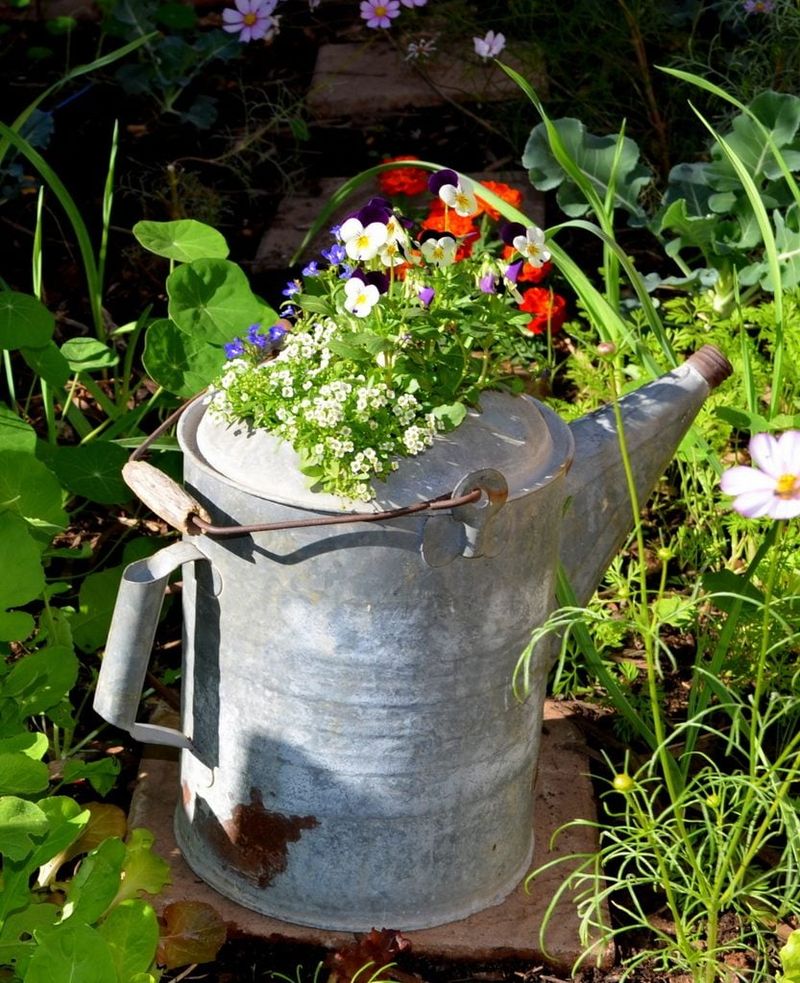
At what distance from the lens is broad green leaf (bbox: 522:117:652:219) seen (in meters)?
2.54

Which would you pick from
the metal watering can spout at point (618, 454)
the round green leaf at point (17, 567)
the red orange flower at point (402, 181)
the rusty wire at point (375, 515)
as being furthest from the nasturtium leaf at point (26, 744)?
the red orange flower at point (402, 181)

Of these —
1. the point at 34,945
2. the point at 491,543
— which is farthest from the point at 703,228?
the point at 34,945

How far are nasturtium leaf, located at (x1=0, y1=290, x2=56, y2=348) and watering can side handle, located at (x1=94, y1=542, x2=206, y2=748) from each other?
0.56 metres

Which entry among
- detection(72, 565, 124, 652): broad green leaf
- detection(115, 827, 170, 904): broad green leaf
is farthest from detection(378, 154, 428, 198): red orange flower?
detection(115, 827, 170, 904): broad green leaf

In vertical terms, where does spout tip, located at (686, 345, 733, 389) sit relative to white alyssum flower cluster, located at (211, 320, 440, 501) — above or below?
below

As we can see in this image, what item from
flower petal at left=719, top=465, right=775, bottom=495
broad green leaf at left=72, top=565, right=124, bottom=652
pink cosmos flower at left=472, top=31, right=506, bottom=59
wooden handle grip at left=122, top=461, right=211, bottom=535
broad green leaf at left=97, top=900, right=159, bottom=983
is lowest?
broad green leaf at left=72, top=565, right=124, bottom=652

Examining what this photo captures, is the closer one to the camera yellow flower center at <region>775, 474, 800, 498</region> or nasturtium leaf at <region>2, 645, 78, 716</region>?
yellow flower center at <region>775, 474, 800, 498</region>

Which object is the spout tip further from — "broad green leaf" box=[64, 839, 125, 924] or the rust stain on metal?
"broad green leaf" box=[64, 839, 125, 924]

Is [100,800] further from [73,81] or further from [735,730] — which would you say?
[73,81]

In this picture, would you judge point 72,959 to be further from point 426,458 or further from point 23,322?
point 23,322

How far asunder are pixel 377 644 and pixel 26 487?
0.59 meters

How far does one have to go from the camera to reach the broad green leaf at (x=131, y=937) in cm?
147

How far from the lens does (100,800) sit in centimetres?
204

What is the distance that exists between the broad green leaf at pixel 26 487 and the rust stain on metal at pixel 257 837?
49 centimetres
